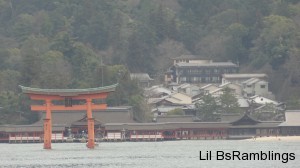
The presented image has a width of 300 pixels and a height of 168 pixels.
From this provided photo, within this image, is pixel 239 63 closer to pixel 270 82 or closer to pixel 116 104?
pixel 270 82

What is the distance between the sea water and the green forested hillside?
2178 cm

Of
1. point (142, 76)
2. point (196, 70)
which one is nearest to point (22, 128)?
point (142, 76)

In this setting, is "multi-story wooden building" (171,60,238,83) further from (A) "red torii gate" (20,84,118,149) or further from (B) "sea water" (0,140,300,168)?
(A) "red torii gate" (20,84,118,149)

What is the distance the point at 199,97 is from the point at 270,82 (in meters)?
7.05

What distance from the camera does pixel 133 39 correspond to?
472 feet

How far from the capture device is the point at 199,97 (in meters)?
133

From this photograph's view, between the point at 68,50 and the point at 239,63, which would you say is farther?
the point at 239,63

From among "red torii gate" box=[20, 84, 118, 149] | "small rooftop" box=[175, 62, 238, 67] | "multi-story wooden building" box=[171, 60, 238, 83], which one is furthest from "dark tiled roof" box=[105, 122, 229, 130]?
"small rooftop" box=[175, 62, 238, 67]

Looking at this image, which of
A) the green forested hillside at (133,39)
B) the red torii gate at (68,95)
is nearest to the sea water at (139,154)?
the red torii gate at (68,95)

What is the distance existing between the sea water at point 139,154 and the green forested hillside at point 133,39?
21778 mm

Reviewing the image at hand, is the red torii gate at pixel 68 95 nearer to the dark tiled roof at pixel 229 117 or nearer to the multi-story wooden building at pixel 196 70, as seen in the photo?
the dark tiled roof at pixel 229 117

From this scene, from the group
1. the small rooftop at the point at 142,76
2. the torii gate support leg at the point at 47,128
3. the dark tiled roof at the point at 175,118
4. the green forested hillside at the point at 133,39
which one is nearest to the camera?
the torii gate support leg at the point at 47,128

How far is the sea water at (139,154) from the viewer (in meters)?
74.5

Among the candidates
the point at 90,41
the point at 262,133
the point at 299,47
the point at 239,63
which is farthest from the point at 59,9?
the point at 262,133
